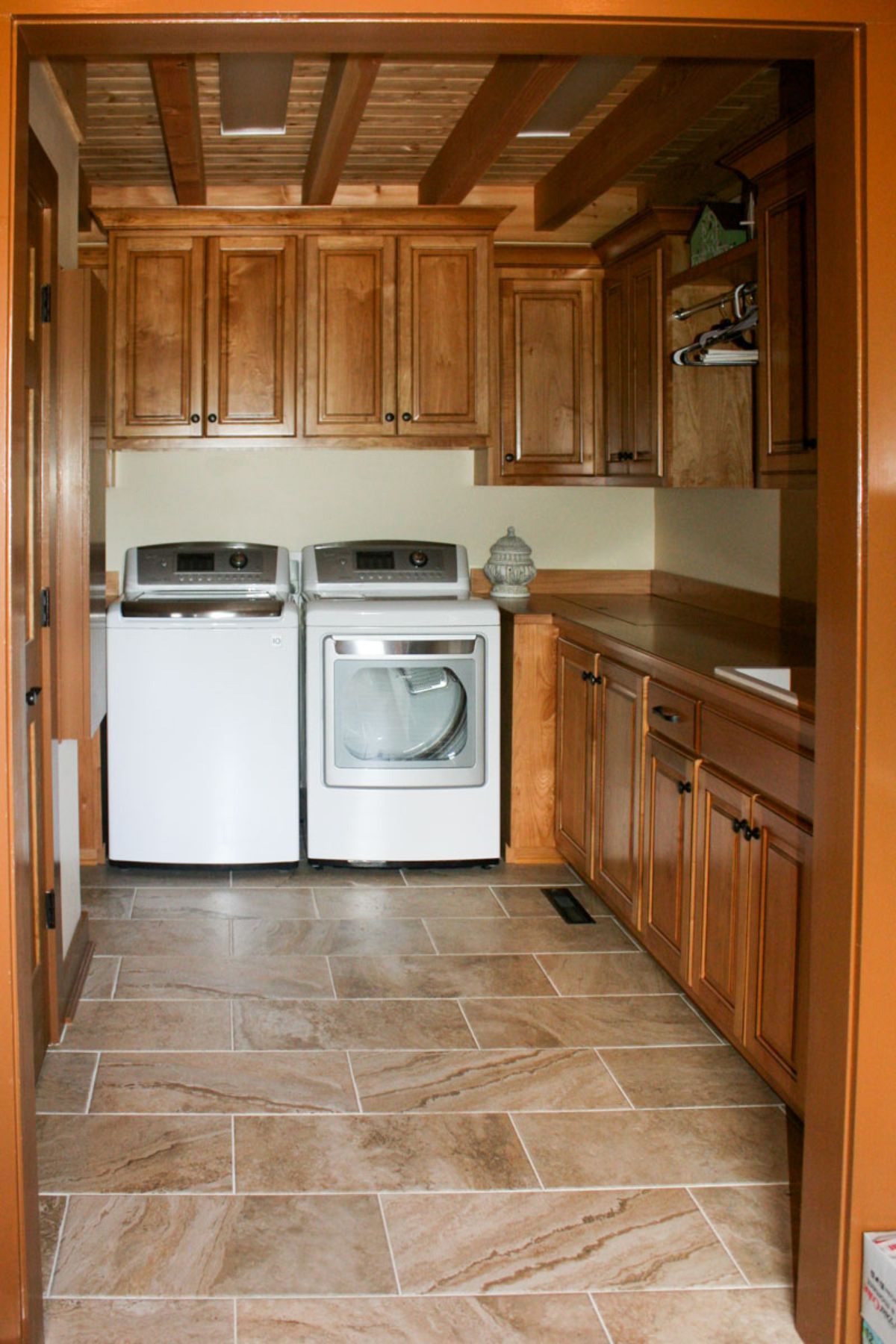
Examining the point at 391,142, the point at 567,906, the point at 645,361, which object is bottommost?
the point at 567,906

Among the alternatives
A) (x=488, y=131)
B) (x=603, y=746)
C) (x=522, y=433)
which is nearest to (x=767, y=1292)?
(x=603, y=746)

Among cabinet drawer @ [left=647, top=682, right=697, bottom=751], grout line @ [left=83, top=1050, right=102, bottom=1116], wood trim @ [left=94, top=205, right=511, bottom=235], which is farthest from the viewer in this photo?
wood trim @ [left=94, top=205, right=511, bottom=235]

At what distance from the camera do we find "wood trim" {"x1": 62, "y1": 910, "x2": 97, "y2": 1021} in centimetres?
336

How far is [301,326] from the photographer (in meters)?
4.96

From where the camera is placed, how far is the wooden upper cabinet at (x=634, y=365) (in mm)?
4543

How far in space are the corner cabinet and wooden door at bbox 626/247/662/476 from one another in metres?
0.55

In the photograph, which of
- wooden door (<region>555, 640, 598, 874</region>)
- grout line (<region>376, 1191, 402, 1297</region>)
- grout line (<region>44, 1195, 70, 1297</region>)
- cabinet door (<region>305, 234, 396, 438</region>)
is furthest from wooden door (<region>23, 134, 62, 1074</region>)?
cabinet door (<region>305, 234, 396, 438</region>)

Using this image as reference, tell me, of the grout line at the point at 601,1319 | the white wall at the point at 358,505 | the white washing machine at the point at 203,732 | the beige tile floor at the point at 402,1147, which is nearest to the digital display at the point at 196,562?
the white washing machine at the point at 203,732

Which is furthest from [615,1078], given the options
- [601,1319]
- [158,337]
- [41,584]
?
[158,337]

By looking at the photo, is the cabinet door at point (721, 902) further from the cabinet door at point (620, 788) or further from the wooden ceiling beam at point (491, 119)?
the wooden ceiling beam at point (491, 119)

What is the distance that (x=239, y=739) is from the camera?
4656 millimetres

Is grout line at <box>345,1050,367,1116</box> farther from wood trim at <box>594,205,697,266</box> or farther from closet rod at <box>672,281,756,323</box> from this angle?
wood trim at <box>594,205,697,266</box>

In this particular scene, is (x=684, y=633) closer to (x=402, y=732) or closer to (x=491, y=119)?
(x=402, y=732)

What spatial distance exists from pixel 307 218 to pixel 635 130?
4.69 ft
